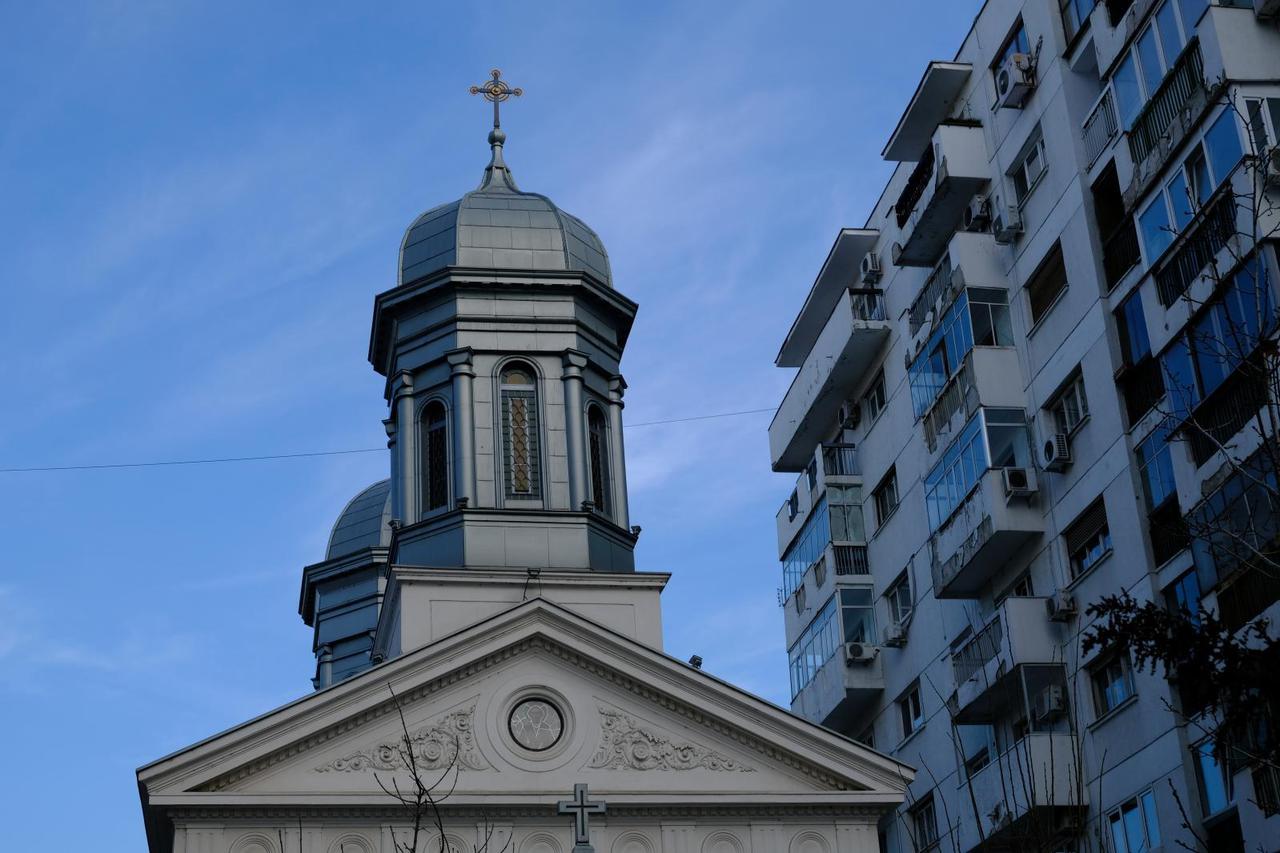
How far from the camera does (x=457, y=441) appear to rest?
29.4 m

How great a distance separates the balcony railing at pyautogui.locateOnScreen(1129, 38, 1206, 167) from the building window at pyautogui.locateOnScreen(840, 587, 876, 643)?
1354 centimetres

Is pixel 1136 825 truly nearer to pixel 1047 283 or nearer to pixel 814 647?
pixel 1047 283

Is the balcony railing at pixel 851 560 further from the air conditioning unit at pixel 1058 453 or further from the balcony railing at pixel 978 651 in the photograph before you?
the air conditioning unit at pixel 1058 453

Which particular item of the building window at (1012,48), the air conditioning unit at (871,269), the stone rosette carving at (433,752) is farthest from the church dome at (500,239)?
the stone rosette carving at (433,752)

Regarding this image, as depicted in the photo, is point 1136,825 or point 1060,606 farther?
point 1060,606

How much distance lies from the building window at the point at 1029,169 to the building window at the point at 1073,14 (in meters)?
1.71

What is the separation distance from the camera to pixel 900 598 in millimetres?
35656

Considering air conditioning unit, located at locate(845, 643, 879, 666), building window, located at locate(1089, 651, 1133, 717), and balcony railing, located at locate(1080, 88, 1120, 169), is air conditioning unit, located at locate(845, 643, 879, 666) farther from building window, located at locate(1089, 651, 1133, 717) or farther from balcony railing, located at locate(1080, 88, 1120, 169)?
balcony railing, located at locate(1080, 88, 1120, 169)

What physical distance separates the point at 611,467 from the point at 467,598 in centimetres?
380

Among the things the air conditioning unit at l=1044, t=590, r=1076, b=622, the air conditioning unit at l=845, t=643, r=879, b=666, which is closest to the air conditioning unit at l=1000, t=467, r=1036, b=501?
the air conditioning unit at l=1044, t=590, r=1076, b=622

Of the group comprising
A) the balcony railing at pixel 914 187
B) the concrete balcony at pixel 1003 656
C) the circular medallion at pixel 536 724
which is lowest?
the circular medallion at pixel 536 724

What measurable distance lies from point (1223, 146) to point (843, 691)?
1626 cm

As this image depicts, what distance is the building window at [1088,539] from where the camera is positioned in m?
27.1

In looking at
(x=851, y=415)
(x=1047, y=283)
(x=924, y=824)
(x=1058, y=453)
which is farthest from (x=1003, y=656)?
(x=851, y=415)
